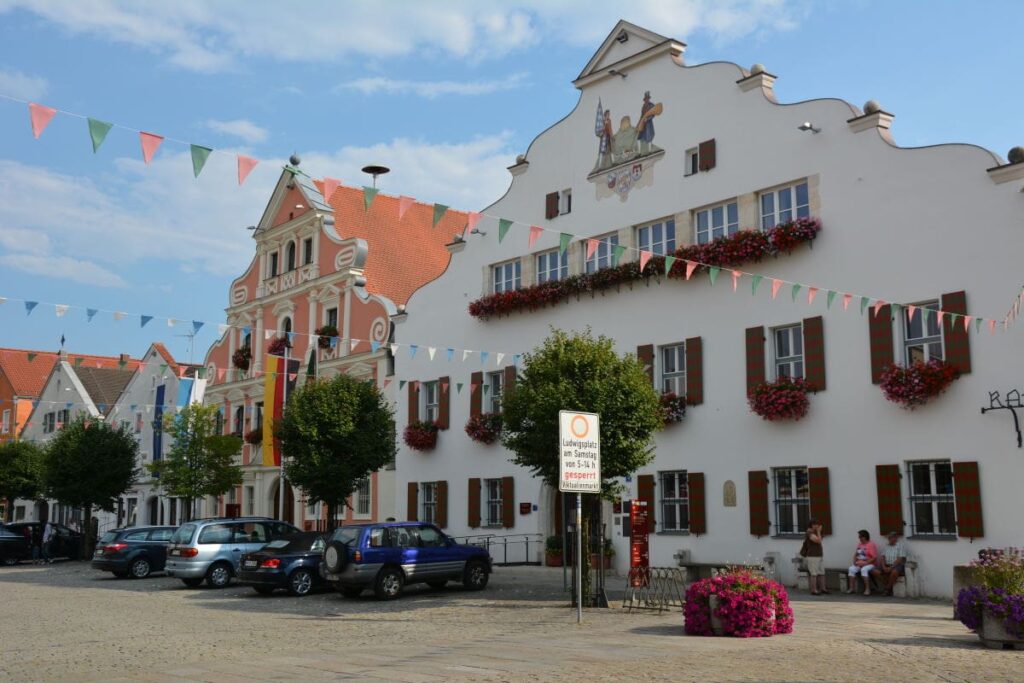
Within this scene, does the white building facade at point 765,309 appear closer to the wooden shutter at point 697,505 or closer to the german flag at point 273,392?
the wooden shutter at point 697,505

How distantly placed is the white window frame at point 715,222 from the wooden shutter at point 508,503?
8310 millimetres

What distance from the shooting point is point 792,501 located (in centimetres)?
2150

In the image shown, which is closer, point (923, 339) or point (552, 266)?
point (923, 339)

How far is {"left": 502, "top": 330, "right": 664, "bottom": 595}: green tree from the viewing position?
1850cm

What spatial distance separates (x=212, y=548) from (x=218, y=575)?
2.23ft

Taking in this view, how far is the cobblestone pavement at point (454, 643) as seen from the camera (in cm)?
1061

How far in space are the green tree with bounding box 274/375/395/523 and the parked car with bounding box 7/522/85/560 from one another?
14702 mm

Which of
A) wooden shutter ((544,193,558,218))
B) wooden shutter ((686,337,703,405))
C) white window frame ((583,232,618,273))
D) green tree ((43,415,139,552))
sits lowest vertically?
green tree ((43,415,139,552))

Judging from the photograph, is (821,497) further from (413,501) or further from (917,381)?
(413,501)

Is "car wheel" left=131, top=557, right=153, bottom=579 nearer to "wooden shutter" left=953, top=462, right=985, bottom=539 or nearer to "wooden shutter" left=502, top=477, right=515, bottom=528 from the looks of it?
"wooden shutter" left=502, top=477, right=515, bottom=528

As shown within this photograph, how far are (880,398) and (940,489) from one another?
6.48ft

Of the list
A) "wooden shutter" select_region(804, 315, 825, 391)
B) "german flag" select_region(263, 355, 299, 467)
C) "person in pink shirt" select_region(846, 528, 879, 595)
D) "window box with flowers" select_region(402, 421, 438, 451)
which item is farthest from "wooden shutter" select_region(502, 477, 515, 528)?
"german flag" select_region(263, 355, 299, 467)

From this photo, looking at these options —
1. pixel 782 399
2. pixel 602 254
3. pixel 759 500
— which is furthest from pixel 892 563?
pixel 602 254

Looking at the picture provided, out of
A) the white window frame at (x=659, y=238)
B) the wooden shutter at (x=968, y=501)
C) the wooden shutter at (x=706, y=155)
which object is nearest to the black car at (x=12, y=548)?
the white window frame at (x=659, y=238)
